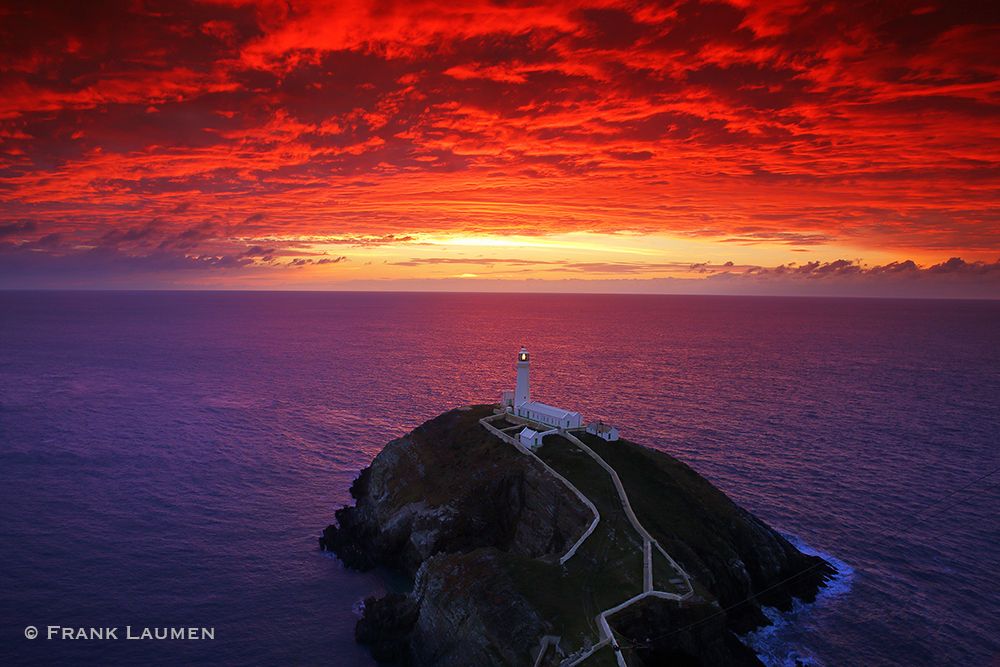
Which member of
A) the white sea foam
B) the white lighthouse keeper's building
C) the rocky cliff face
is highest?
the white lighthouse keeper's building

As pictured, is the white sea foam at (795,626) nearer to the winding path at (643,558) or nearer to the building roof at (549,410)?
the winding path at (643,558)

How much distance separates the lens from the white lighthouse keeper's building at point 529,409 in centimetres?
5653

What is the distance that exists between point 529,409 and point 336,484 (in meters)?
24.8

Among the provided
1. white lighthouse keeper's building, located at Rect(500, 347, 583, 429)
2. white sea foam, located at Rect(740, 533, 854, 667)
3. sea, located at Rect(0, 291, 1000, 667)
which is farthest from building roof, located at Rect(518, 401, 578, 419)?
white sea foam, located at Rect(740, 533, 854, 667)

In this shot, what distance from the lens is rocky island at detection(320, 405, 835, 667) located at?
3162cm

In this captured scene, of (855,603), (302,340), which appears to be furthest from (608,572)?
(302,340)

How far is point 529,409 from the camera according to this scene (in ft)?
198

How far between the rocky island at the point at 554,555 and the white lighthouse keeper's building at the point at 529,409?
2.01m

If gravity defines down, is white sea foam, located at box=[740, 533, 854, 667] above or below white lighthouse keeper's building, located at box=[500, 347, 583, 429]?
below

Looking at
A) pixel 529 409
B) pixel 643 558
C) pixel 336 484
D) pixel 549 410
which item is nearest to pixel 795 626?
pixel 643 558

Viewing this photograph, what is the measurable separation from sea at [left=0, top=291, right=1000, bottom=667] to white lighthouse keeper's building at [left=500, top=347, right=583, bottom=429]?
20102 millimetres

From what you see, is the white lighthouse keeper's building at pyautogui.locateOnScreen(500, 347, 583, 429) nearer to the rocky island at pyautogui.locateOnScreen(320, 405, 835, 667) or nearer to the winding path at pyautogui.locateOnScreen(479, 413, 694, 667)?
the rocky island at pyautogui.locateOnScreen(320, 405, 835, 667)

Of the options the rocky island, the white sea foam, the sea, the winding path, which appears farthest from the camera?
the sea

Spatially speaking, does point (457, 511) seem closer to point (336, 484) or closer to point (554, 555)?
point (554, 555)
